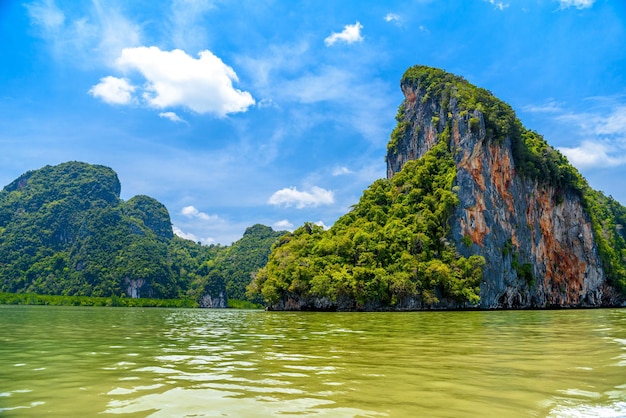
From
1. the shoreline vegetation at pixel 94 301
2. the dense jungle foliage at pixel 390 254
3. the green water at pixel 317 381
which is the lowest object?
the shoreline vegetation at pixel 94 301

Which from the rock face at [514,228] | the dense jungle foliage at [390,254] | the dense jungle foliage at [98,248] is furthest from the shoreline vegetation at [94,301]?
the rock face at [514,228]

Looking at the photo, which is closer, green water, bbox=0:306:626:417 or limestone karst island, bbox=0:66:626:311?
green water, bbox=0:306:626:417

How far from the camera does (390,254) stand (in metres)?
50.1

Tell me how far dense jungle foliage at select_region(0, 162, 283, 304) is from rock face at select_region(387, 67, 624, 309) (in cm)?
6203

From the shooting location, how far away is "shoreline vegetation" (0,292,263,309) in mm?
78500

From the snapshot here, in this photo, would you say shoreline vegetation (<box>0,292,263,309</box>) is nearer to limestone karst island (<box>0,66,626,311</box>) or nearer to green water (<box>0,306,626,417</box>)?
limestone karst island (<box>0,66,626,311</box>)

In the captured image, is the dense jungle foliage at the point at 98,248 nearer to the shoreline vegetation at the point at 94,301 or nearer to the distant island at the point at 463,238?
the shoreline vegetation at the point at 94,301

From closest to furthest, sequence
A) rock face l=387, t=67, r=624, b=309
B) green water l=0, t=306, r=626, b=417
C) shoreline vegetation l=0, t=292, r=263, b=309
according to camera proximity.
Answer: green water l=0, t=306, r=626, b=417 → rock face l=387, t=67, r=624, b=309 → shoreline vegetation l=0, t=292, r=263, b=309

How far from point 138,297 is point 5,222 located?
52.5m

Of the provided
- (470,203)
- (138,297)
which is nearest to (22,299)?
(138,297)

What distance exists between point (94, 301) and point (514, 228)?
73462mm

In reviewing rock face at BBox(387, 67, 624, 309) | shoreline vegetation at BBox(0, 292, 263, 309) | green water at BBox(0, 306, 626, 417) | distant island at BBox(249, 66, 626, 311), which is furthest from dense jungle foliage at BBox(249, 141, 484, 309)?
shoreline vegetation at BBox(0, 292, 263, 309)

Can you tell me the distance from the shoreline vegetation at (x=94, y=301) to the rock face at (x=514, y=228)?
60198 mm

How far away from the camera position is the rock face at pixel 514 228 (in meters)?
50.3
